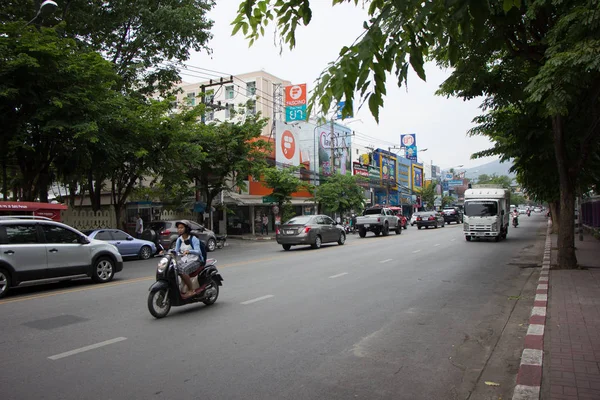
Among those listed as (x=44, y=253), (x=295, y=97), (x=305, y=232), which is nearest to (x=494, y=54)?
(x=305, y=232)

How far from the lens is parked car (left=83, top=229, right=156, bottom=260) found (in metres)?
16.9

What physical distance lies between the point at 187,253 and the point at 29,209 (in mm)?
10538

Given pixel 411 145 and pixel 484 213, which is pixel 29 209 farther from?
pixel 411 145

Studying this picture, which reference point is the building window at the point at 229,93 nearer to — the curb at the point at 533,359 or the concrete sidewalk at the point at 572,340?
the concrete sidewalk at the point at 572,340

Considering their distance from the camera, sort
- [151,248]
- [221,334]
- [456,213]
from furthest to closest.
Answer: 1. [456,213]
2. [151,248]
3. [221,334]

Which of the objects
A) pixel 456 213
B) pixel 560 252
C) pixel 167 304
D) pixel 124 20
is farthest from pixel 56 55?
pixel 456 213

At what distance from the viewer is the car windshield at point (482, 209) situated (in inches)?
919

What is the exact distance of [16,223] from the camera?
9.57 metres

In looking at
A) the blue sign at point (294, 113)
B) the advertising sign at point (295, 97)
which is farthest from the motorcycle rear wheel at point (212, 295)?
the advertising sign at point (295, 97)

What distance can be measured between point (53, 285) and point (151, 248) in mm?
8273

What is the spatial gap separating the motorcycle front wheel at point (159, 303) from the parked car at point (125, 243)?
10.7 metres

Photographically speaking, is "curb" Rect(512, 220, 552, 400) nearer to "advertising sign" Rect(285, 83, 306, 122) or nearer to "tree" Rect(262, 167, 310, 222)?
"tree" Rect(262, 167, 310, 222)

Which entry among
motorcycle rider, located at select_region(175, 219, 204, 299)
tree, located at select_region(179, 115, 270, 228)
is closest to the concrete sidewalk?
motorcycle rider, located at select_region(175, 219, 204, 299)

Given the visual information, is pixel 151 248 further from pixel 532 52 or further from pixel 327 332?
pixel 532 52
